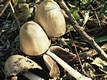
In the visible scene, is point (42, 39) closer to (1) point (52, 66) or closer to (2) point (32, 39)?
(2) point (32, 39)

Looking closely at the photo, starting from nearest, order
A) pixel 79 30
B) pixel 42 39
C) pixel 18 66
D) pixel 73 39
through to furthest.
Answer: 1. pixel 18 66
2. pixel 42 39
3. pixel 79 30
4. pixel 73 39

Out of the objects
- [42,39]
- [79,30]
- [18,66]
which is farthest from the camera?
[79,30]

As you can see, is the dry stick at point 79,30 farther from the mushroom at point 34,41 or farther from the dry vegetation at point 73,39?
the mushroom at point 34,41

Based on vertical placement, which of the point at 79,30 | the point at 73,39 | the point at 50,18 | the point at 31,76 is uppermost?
the point at 50,18

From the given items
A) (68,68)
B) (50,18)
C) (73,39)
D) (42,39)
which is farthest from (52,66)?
(73,39)

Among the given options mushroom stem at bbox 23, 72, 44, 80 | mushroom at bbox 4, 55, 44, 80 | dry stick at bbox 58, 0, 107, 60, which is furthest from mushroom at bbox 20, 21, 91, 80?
dry stick at bbox 58, 0, 107, 60

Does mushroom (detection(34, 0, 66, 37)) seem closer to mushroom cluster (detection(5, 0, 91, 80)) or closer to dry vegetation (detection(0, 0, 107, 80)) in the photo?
mushroom cluster (detection(5, 0, 91, 80))
